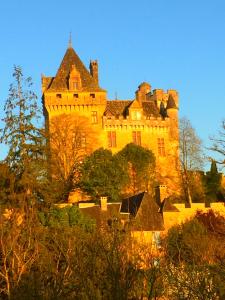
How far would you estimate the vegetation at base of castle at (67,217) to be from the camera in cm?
3369

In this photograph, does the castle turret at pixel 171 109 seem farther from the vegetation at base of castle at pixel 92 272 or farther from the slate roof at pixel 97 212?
the vegetation at base of castle at pixel 92 272

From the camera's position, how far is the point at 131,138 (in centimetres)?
5712

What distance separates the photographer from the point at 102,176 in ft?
153

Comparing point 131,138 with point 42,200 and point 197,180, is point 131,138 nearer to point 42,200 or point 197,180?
point 197,180

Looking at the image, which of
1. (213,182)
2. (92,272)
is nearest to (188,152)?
(213,182)

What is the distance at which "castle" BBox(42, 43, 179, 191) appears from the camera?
56000 mm

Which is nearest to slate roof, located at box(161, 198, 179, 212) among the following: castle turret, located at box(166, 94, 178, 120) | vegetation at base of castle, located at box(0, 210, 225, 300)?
vegetation at base of castle, located at box(0, 210, 225, 300)

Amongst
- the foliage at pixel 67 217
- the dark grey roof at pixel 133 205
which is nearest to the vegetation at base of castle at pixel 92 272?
the foliage at pixel 67 217

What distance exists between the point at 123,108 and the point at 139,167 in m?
8.97

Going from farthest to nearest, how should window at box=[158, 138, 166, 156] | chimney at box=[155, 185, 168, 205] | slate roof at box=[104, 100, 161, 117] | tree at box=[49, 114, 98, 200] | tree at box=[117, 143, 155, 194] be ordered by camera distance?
1. slate roof at box=[104, 100, 161, 117]
2. window at box=[158, 138, 166, 156]
3. tree at box=[117, 143, 155, 194]
4. tree at box=[49, 114, 98, 200]
5. chimney at box=[155, 185, 168, 205]

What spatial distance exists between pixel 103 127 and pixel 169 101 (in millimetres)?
7476

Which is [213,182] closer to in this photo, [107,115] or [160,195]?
[107,115]

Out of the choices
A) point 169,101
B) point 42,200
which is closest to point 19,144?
point 42,200

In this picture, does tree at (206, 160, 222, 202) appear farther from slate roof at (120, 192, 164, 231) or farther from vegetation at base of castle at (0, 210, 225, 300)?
vegetation at base of castle at (0, 210, 225, 300)
